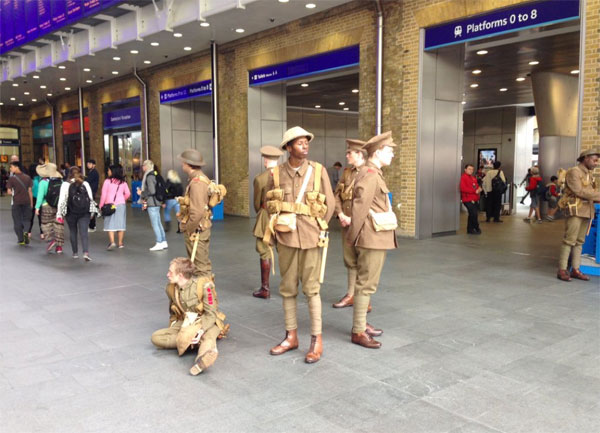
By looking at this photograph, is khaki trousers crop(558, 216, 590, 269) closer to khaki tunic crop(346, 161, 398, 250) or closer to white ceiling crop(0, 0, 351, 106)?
khaki tunic crop(346, 161, 398, 250)

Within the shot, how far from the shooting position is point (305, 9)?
11984 mm

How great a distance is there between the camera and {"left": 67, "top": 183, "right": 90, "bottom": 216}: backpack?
8.48m

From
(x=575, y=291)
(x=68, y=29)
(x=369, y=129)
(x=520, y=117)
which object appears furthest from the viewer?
(x=520, y=117)

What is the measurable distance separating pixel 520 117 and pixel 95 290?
21070mm

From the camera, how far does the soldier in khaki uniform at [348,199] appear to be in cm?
499

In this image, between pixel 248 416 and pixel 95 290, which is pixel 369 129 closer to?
pixel 95 290

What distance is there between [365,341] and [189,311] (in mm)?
1489

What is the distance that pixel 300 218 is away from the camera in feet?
13.2

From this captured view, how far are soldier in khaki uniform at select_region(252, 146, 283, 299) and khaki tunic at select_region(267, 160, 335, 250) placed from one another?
118cm

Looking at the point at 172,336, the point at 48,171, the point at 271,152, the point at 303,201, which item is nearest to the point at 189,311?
the point at 172,336

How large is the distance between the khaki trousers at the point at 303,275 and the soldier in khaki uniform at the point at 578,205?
13.9 ft

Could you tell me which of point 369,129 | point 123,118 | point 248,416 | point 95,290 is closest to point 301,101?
point 123,118

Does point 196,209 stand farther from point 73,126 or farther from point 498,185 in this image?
point 73,126

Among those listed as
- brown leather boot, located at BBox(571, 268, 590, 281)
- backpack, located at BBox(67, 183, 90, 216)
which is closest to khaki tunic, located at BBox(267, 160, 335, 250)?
brown leather boot, located at BBox(571, 268, 590, 281)
